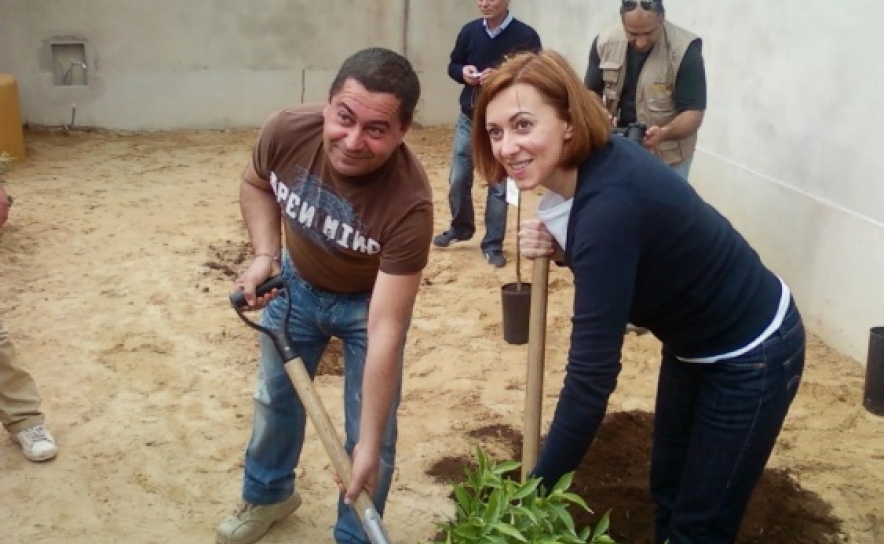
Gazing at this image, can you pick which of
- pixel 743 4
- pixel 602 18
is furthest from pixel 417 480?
pixel 602 18

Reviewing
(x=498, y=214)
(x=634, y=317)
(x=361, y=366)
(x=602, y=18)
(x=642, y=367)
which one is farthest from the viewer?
(x=602, y=18)

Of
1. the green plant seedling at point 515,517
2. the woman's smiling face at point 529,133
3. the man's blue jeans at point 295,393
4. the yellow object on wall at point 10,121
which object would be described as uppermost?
the woman's smiling face at point 529,133

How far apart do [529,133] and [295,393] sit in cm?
141

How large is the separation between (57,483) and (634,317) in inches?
103

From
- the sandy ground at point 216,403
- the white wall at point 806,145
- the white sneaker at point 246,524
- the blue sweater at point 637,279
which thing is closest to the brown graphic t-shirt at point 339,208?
the blue sweater at point 637,279

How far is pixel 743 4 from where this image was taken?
6.36 m

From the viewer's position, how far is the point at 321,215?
2.92 m

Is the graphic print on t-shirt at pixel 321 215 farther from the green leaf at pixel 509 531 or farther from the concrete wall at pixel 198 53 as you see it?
the concrete wall at pixel 198 53

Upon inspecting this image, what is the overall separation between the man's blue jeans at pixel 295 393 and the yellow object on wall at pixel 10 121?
21.3 feet

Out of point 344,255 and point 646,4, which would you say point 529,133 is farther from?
point 646,4

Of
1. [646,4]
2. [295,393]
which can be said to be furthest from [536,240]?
[646,4]

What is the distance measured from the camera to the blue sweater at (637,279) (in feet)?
7.09

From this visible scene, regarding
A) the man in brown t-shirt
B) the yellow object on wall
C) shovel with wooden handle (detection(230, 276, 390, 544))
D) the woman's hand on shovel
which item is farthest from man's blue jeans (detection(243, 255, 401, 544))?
the yellow object on wall

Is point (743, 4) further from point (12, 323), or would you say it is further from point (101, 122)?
point (101, 122)
